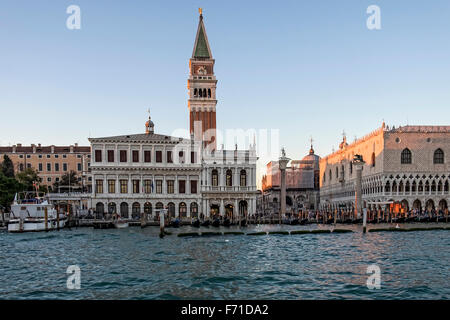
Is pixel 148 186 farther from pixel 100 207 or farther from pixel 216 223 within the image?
pixel 216 223

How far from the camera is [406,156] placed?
179ft

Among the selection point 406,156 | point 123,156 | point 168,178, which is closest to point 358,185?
point 406,156

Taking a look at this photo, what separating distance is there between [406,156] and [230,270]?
4402cm

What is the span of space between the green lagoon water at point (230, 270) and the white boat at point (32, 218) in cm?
1369

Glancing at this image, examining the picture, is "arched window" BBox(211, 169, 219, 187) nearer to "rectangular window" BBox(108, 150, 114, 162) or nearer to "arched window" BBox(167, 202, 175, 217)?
"arched window" BBox(167, 202, 175, 217)

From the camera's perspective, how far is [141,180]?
48.5m

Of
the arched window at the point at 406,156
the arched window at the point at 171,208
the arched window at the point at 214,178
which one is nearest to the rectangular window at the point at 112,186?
the arched window at the point at 171,208

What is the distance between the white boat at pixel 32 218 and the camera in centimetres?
3884

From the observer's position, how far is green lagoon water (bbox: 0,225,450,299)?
41.7ft

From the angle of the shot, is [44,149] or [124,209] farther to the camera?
[44,149]

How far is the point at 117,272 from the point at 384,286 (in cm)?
900

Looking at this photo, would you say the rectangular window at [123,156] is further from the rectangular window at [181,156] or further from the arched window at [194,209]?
the arched window at [194,209]

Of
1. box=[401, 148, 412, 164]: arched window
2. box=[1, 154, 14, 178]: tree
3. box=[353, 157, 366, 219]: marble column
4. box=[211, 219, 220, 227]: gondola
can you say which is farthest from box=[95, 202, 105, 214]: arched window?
box=[401, 148, 412, 164]: arched window
